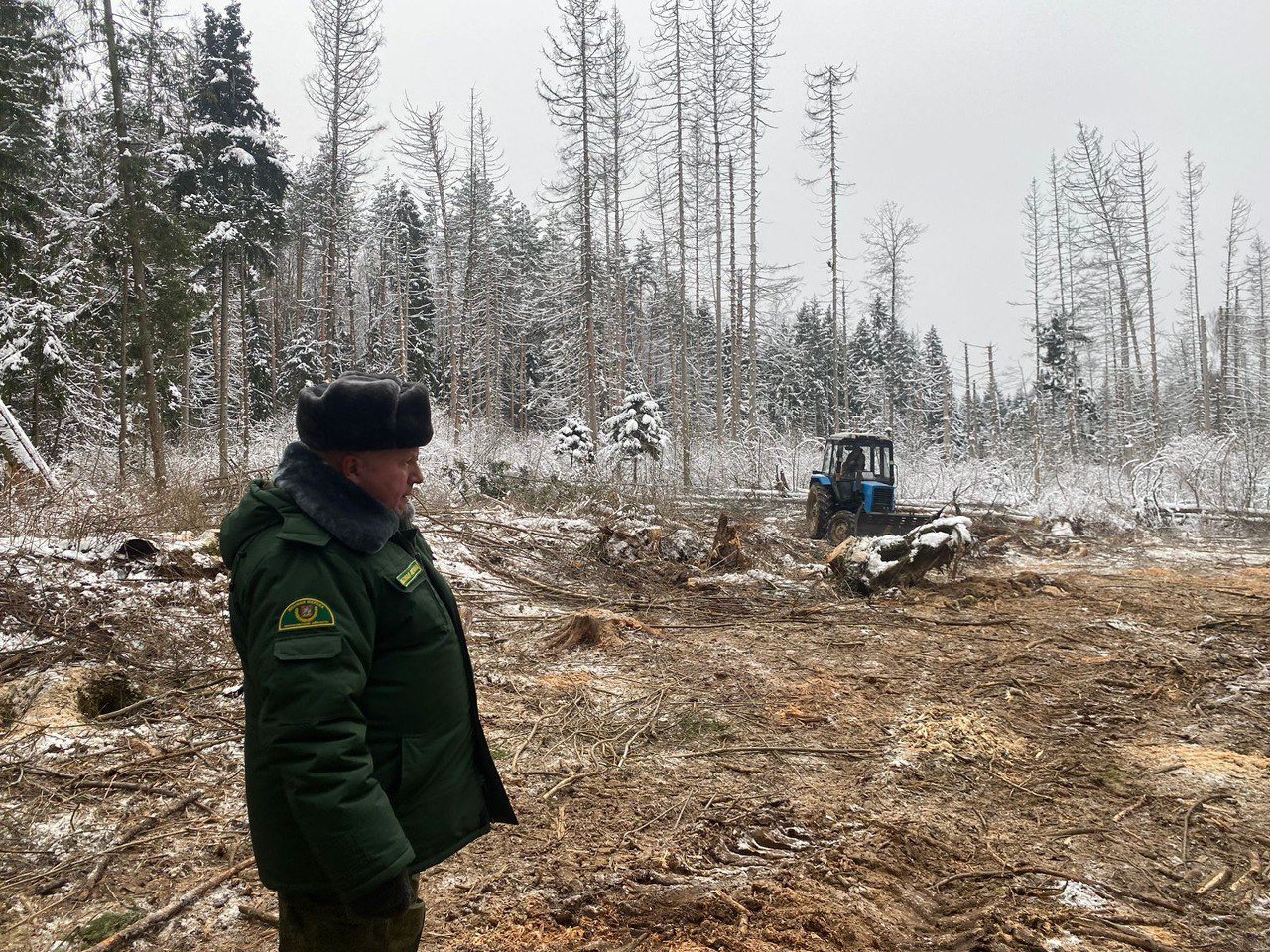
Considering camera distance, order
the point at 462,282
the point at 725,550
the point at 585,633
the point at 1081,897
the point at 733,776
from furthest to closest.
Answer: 1. the point at 462,282
2. the point at 725,550
3. the point at 585,633
4. the point at 733,776
5. the point at 1081,897

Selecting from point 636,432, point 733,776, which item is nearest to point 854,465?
point 636,432

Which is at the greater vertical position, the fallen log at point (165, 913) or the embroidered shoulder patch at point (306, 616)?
the embroidered shoulder patch at point (306, 616)

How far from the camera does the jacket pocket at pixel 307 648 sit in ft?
4.55

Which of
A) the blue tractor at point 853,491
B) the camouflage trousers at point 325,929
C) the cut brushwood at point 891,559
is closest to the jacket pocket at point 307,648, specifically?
the camouflage trousers at point 325,929

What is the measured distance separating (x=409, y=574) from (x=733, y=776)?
3.13 meters

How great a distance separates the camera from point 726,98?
26781 mm

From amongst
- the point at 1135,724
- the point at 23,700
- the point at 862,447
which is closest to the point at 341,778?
the point at 23,700

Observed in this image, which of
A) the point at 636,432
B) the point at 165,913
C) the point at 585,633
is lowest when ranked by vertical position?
the point at 165,913

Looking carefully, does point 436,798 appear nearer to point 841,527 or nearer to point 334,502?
point 334,502

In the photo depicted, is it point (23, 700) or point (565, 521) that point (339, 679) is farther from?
point (565, 521)

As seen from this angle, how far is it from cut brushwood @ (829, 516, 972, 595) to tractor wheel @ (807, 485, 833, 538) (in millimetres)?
3864

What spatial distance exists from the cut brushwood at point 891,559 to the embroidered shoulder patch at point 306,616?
904 cm

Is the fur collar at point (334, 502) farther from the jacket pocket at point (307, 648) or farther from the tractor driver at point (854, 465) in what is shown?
the tractor driver at point (854, 465)

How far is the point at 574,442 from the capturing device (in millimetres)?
20516
